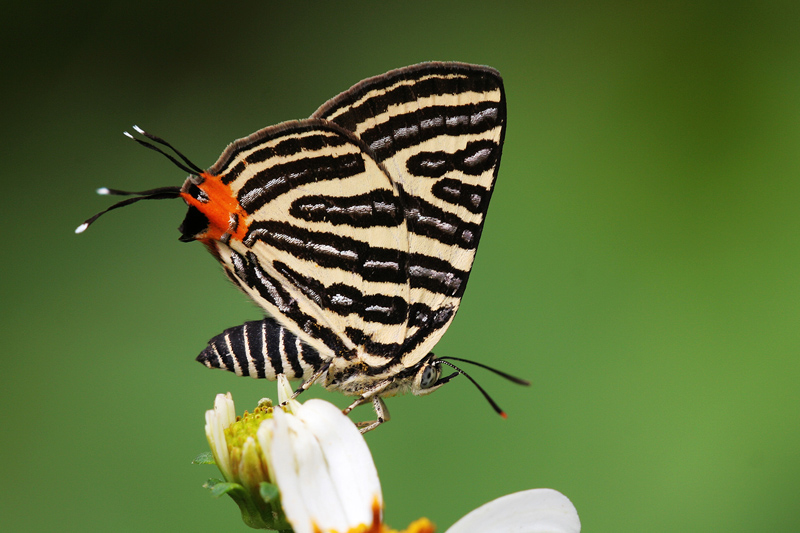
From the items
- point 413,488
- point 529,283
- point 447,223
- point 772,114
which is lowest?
point 413,488

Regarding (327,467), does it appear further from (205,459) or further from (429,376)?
(429,376)

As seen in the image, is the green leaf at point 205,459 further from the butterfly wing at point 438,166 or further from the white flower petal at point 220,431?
the butterfly wing at point 438,166

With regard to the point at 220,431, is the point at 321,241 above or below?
above

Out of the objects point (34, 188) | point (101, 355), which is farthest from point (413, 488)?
point (34, 188)

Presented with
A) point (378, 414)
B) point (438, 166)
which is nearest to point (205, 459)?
point (378, 414)

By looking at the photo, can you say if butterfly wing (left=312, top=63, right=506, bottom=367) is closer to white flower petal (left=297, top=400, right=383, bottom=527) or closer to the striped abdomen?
the striped abdomen

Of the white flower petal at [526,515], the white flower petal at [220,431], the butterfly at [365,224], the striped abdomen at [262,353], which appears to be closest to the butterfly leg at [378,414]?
the butterfly at [365,224]

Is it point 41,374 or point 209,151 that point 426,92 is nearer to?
point 41,374
